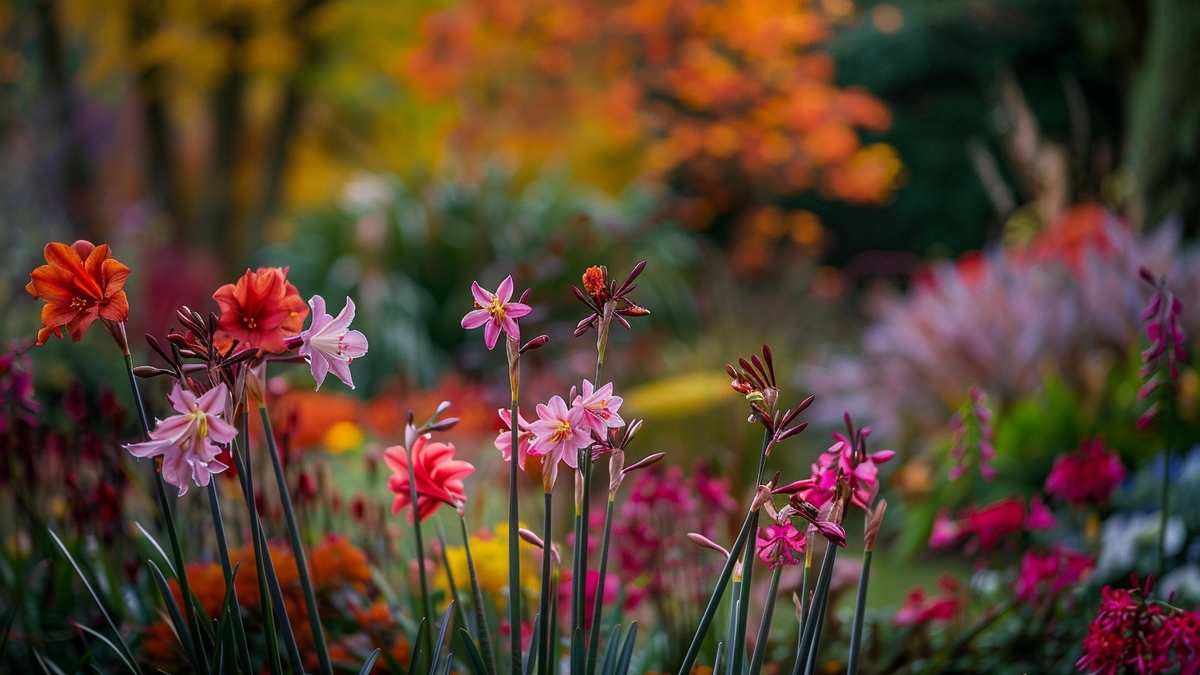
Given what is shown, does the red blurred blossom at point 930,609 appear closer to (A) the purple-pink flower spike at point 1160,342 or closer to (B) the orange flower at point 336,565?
(A) the purple-pink flower spike at point 1160,342

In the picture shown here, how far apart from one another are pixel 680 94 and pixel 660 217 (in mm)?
4229

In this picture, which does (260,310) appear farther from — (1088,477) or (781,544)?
(1088,477)

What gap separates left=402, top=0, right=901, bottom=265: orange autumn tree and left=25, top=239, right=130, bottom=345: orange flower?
6.06 metres

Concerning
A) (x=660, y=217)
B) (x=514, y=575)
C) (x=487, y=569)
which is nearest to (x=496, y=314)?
(x=514, y=575)

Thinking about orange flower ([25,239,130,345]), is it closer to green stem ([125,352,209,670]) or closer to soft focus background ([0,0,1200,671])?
green stem ([125,352,209,670])

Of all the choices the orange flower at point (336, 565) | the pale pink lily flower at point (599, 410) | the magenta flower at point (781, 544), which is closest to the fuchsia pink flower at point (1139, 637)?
the magenta flower at point (781, 544)

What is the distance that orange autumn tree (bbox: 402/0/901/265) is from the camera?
7.15 meters

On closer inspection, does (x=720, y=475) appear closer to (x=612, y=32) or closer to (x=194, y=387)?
(x=194, y=387)

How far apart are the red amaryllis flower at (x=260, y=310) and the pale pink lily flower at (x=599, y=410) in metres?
0.25

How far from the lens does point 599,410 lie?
Answer: 0.77m

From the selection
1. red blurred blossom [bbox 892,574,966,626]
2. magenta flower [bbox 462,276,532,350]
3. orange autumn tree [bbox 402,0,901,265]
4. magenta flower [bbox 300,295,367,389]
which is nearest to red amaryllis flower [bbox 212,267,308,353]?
magenta flower [bbox 300,295,367,389]

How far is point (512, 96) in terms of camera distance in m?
8.16

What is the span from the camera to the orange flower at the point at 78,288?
772mm

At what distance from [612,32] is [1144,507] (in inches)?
251
